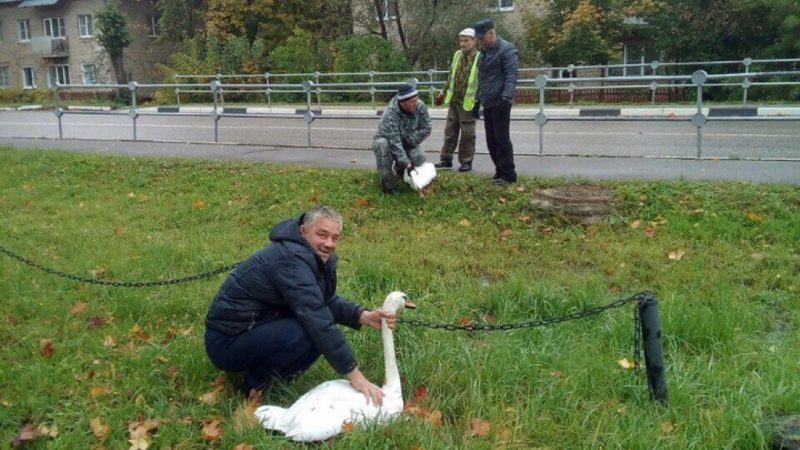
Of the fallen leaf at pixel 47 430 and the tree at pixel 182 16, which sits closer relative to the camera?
the fallen leaf at pixel 47 430

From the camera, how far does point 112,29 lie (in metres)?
38.8

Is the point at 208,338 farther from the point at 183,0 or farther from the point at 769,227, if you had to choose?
the point at 183,0

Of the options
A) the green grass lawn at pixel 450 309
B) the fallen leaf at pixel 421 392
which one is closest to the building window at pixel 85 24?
the green grass lawn at pixel 450 309

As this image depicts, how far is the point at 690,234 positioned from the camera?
24.1 ft

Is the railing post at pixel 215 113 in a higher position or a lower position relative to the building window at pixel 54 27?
lower

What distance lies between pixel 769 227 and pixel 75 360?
5.81 metres

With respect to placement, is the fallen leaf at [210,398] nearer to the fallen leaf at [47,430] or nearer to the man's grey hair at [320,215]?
the fallen leaf at [47,430]

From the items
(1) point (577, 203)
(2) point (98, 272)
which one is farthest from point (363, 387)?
(1) point (577, 203)

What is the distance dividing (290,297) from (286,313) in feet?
0.90

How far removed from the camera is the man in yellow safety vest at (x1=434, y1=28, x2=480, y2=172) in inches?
372

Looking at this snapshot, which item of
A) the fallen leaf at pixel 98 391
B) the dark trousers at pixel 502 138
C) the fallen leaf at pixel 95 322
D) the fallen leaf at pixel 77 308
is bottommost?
the fallen leaf at pixel 98 391

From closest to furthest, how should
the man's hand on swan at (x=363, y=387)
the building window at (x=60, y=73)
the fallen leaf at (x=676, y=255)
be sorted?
the man's hand on swan at (x=363, y=387), the fallen leaf at (x=676, y=255), the building window at (x=60, y=73)

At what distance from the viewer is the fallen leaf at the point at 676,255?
22.5 feet

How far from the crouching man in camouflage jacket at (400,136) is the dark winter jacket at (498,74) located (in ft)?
2.38
